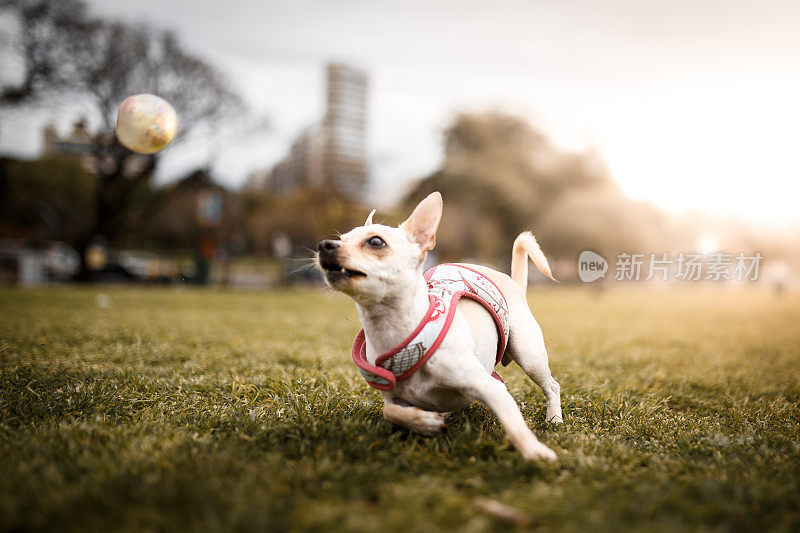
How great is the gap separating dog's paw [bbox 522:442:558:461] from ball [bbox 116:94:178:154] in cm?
499

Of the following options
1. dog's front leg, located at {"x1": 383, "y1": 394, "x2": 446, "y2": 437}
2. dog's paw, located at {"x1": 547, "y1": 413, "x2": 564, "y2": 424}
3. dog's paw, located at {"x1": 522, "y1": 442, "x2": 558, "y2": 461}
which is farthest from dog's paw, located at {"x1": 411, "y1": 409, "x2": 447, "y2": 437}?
dog's paw, located at {"x1": 547, "y1": 413, "x2": 564, "y2": 424}

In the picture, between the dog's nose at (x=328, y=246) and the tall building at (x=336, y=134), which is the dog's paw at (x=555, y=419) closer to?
the dog's nose at (x=328, y=246)

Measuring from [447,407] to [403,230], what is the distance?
101cm

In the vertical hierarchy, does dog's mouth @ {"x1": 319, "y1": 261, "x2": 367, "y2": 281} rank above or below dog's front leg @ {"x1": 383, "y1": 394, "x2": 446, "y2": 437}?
above

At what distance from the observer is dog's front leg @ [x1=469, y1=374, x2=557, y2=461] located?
2.45 metres

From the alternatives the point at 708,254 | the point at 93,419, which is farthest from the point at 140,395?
the point at 708,254

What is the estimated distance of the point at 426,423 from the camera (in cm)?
258

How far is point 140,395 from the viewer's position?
Result: 359 cm

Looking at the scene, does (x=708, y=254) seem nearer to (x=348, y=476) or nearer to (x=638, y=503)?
(x=638, y=503)

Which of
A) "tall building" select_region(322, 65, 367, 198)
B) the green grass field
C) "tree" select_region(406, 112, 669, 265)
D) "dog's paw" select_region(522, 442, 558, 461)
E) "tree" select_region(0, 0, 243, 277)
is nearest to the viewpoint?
the green grass field

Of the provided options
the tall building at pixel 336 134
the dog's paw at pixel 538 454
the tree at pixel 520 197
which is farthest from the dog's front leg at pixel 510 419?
the tall building at pixel 336 134

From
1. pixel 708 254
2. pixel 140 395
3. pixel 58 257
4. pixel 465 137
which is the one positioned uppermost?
pixel 465 137

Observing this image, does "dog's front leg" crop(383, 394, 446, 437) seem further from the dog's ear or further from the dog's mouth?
the dog's ear

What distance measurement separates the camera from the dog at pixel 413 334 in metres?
2.50
